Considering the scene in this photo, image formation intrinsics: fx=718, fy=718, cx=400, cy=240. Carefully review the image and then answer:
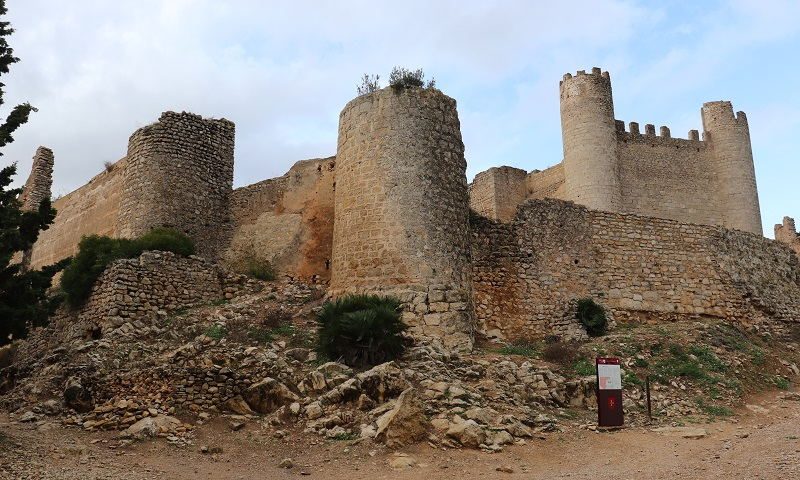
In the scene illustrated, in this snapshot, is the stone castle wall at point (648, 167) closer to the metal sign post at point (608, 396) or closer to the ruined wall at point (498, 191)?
the ruined wall at point (498, 191)

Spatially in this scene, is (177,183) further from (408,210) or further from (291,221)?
(408,210)

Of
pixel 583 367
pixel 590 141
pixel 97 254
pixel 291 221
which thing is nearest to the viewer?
pixel 583 367

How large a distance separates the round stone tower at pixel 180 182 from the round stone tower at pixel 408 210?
4780mm

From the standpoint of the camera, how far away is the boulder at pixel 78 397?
34.6 feet

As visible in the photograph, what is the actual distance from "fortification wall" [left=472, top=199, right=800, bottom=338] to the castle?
33 millimetres

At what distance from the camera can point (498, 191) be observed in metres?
28.1

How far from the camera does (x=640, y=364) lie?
13.7 metres

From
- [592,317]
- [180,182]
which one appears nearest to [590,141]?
[592,317]

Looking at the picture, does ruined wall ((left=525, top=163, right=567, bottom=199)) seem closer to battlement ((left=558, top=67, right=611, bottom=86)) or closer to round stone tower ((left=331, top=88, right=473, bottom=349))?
battlement ((left=558, top=67, right=611, bottom=86))

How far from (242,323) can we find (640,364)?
7529mm

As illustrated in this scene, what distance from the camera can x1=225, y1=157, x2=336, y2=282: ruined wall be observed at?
16.8 m

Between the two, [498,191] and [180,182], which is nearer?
[180,182]

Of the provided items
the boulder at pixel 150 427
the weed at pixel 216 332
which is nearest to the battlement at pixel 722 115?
the weed at pixel 216 332

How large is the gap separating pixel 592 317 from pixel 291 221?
7.43 meters
